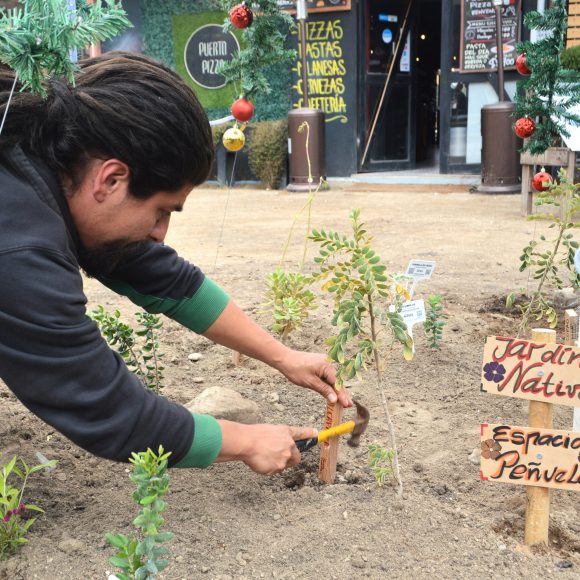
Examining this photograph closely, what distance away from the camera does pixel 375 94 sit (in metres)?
10.5

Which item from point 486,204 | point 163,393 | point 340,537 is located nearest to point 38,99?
point 340,537

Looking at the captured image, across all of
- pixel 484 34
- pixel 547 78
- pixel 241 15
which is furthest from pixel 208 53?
pixel 547 78

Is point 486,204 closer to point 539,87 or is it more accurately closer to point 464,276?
point 464,276

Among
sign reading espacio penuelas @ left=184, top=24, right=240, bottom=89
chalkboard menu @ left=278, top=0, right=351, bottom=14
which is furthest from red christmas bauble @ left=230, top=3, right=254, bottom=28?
sign reading espacio penuelas @ left=184, top=24, right=240, bottom=89

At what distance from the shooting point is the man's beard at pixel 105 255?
166 centimetres

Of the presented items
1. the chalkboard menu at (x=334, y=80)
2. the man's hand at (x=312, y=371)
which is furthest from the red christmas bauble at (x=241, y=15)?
the chalkboard menu at (x=334, y=80)

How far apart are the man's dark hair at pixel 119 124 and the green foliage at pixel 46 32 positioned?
0.19 meters

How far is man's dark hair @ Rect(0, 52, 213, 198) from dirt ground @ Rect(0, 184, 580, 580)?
862mm

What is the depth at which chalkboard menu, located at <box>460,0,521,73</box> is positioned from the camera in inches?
353

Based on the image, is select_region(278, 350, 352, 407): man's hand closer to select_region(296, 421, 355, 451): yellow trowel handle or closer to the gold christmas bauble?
select_region(296, 421, 355, 451): yellow trowel handle

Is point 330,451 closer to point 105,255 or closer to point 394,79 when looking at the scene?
point 105,255

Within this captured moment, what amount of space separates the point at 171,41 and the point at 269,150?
2.54m

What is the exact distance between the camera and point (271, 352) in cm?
222

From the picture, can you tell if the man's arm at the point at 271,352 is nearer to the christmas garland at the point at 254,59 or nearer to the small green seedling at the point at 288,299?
the small green seedling at the point at 288,299
